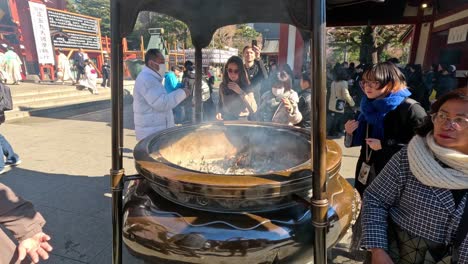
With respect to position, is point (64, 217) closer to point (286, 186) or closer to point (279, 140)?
point (279, 140)

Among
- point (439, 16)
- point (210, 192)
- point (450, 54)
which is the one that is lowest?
point (210, 192)

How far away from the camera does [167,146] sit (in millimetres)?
2209

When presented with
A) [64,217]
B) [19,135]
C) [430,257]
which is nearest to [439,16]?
[430,257]

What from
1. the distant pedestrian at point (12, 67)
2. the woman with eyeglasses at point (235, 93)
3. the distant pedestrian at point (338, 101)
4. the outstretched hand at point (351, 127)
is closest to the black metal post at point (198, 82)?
the woman with eyeglasses at point (235, 93)

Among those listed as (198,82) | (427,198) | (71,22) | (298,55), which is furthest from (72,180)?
(71,22)

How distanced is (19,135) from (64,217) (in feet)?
15.0

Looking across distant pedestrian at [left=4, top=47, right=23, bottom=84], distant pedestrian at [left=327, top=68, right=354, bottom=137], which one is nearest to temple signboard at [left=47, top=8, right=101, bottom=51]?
distant pedestrian at [left=4, top=47, right=23, bottom=84]

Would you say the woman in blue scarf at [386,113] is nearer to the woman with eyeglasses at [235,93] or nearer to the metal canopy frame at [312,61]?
the metal canopy frame at [312,61]

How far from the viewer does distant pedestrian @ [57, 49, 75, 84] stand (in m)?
14.6

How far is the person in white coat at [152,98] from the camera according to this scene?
10.4 ft

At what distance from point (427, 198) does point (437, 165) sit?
161 mm

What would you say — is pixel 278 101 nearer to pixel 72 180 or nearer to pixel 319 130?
pixel 319 130

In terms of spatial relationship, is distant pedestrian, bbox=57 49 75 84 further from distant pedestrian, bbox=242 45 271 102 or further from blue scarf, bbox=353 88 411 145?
blue scarf, bbox=353 88 411 145

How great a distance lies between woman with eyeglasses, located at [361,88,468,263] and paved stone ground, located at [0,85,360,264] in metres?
1.27
